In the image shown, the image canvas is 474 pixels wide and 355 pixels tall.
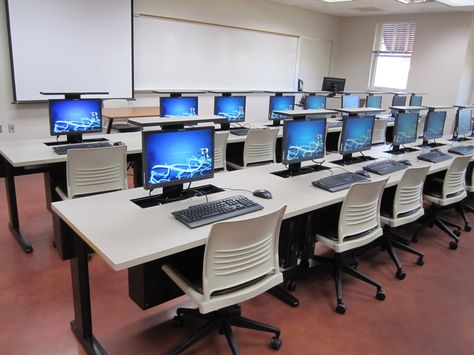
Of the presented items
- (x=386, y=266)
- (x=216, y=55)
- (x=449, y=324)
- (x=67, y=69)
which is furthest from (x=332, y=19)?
(x=449, y=324)

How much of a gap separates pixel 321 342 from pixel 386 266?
1.30 metres

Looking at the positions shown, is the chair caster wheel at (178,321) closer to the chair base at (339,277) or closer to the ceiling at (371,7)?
the chair base at (339,277)

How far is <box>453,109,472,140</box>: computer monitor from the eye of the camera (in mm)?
5188

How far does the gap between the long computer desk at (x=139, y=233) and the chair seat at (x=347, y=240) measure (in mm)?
156

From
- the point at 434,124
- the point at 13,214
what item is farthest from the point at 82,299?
the point at 434,124

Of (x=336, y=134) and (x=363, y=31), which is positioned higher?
(x=363, y=31)

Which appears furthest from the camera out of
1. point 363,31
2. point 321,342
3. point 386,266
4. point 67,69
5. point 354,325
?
point 363,31

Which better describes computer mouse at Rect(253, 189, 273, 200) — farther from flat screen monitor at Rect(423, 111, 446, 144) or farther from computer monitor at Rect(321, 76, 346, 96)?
computer monitor at Rect(321, 76, 346, 96)

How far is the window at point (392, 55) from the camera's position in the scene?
29.6 feet

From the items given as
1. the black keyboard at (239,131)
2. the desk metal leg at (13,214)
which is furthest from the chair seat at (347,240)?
the desk metal leg at (13,214)

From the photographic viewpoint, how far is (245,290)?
1.92 meters

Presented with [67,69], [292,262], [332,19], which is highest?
[332,19]

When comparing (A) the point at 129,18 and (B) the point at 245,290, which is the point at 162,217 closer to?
(B) the point at 245,290

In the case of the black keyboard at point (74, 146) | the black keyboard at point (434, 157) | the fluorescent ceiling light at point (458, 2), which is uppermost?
the fluorescent ceiling light at point (458, 2)
